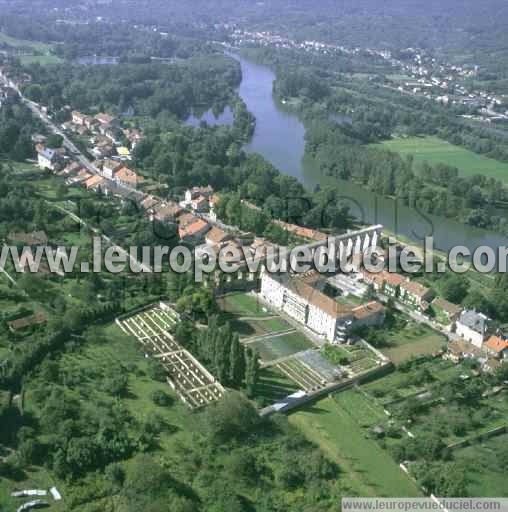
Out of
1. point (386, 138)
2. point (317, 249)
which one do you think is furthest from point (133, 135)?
point (317, 249)

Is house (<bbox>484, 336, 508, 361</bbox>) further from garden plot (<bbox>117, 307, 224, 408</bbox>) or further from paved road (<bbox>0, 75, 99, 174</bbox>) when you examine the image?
paved road (<bbox>0, 75, 99, 174</bbox>)

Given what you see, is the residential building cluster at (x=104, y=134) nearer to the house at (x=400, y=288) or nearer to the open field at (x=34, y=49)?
the house at (x=400, y=288)

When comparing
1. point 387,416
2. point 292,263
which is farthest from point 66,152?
point 387,416

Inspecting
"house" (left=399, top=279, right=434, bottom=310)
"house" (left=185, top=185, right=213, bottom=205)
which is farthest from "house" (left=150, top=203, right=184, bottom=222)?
"house" (left=399, top=279, right=434, bottom=310)

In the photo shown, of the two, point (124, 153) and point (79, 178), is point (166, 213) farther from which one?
point (124, 153)

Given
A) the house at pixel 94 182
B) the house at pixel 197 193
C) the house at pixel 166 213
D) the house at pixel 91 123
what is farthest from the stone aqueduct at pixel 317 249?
the house at pixel 91 123
